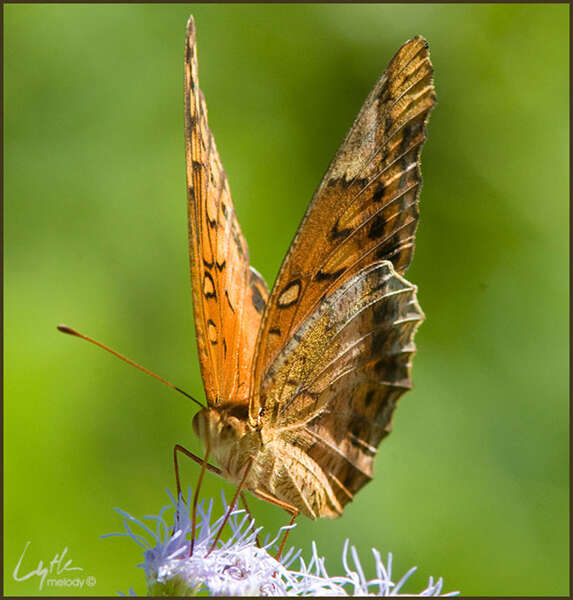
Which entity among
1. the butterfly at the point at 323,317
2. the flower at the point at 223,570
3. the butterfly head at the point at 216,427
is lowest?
the flower at the point at 223,570

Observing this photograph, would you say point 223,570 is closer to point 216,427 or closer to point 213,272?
point 216,427

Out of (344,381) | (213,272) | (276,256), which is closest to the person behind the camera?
(213,272)

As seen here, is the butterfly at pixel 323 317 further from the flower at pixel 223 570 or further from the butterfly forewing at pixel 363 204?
the flower at pixel 223 570

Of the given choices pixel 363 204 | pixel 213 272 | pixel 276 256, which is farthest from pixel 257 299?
pixel 276 256

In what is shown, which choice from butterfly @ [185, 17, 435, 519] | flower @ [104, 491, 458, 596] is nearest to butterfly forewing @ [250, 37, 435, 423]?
butterfly @ [185, 17, 435, 519]

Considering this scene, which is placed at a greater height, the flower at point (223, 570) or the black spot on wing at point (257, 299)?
the black spot on wing at point (257, 299)

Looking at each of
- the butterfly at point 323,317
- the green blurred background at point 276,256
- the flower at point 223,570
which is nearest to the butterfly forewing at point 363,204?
the butterfly at point 323,317

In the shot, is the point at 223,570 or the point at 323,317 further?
the point at 323,317
